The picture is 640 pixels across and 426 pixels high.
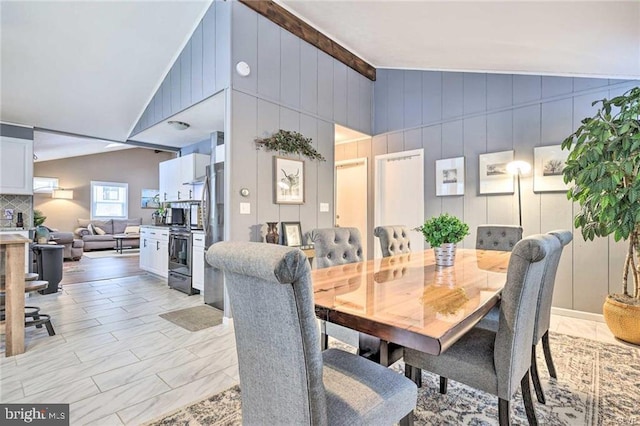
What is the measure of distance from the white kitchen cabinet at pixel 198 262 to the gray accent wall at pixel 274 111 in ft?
3.85

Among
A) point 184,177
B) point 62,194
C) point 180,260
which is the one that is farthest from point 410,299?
point 62,194

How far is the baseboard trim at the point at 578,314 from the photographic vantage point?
3296mm

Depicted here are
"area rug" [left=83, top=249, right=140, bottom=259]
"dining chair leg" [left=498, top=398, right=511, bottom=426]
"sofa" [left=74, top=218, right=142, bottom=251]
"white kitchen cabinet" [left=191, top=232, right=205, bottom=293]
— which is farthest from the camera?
"sofa" [left=74, top=218, right=142, bottom=251]

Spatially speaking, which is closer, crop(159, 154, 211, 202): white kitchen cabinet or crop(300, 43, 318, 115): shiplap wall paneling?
crop(300, 43, 318, 115): shiplap wall paneling

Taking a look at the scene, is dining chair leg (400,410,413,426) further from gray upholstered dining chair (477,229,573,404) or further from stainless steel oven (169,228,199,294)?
stainless steel oven (169,228,199,294)

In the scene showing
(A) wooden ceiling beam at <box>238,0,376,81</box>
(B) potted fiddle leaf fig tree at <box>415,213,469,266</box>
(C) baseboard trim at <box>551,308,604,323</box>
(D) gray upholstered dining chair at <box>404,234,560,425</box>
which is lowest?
(C) baseboard trim at <box>551,308,604,323</box>

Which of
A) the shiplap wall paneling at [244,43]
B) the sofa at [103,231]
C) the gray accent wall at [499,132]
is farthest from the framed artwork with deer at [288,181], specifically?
the sofa at [103,231]

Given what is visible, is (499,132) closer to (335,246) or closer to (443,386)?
(335,246)

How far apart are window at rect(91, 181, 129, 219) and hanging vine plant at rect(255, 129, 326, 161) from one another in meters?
8.79

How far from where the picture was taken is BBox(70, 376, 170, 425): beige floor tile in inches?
69.1

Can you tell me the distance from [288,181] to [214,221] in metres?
0.98

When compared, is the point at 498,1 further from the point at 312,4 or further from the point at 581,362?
the point at 581,362

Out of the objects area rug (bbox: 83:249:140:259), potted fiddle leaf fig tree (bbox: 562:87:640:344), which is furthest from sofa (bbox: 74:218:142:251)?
potted fiddle leaf fig tree (bbox: 562:87:640:344)

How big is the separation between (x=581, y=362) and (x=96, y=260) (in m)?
8.76
